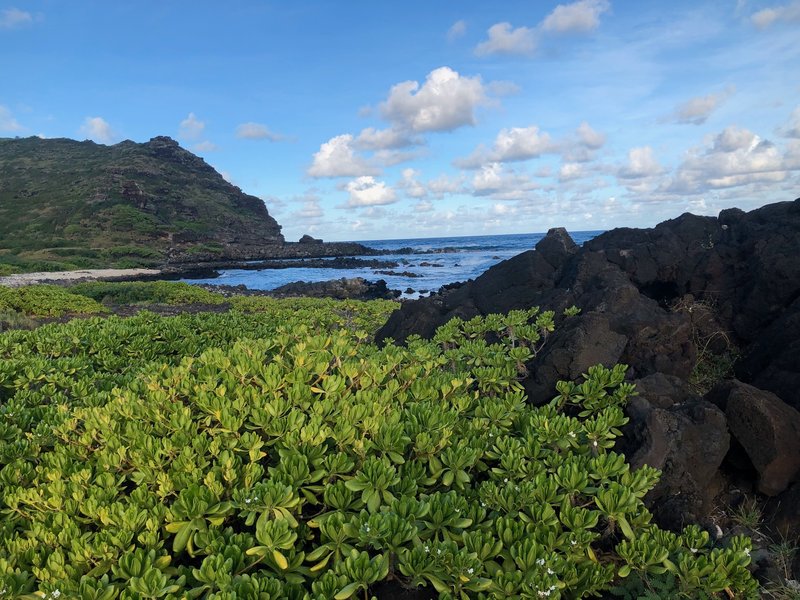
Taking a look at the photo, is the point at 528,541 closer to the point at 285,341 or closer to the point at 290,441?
the point at 290,441

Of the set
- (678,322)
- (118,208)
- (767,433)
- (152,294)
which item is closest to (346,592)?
(767,433)

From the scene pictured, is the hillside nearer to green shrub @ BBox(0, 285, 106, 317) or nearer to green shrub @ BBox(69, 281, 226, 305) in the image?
green shrub @ BBox(69, 281, 226, 305)

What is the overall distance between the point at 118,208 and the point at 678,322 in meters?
93.6

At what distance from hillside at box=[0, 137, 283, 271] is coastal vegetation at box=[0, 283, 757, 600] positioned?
50.2 meters

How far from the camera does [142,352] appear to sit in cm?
680

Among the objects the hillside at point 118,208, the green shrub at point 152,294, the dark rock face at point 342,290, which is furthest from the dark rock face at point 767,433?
the hillside at point 118,208

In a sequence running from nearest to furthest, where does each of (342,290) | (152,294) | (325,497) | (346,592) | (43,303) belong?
(346,592), (325,497), (43,303), (152,294), (342,290)

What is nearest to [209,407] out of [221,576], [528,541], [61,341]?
[221,576]

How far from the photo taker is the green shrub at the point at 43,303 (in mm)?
14359

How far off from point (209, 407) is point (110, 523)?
87 centimetres

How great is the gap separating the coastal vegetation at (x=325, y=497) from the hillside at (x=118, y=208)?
50.2 m

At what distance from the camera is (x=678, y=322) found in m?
6.16

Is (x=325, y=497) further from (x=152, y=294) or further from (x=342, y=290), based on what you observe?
(x=342, y=290)

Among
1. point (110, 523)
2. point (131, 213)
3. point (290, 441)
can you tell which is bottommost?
point (110, 523)
